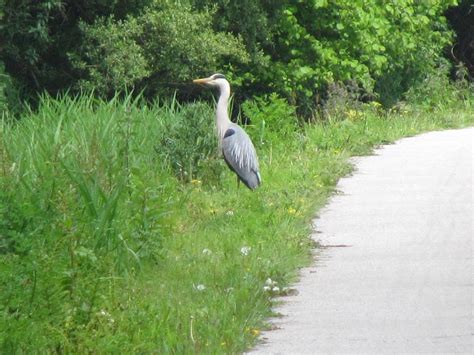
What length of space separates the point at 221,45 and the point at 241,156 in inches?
306

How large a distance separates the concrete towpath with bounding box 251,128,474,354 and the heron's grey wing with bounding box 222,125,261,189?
0.88 m

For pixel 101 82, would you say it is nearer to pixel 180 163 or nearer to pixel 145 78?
pixel 145 78

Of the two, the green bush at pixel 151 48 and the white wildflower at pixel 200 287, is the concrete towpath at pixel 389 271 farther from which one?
the green bush at pixel 151 48

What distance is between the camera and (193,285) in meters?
8.46

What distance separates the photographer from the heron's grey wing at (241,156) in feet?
40.3

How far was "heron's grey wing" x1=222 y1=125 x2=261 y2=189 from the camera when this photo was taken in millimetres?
12273

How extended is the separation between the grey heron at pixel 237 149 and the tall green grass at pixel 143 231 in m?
0.15

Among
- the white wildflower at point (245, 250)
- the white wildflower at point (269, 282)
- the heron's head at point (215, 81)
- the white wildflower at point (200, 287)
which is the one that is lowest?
the heron's head at point (215, 81)

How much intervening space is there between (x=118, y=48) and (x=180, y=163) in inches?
249

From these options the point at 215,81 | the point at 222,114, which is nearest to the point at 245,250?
the point at 222,114

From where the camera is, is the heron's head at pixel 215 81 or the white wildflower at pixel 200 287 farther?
the heron's head at pixel 215 81

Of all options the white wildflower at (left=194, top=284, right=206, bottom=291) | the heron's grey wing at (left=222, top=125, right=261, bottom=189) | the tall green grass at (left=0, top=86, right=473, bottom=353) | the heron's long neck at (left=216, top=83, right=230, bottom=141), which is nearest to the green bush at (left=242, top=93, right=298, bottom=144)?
the tall green grass at (left=0, top=86, right=473, bottom=353)

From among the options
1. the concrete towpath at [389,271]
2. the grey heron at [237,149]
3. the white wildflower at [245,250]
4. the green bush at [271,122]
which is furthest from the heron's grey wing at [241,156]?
the green bush at [271,122]

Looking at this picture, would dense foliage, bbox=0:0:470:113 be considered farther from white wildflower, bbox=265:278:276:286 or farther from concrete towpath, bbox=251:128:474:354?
white wildflower, bbox=265:278:276:286
